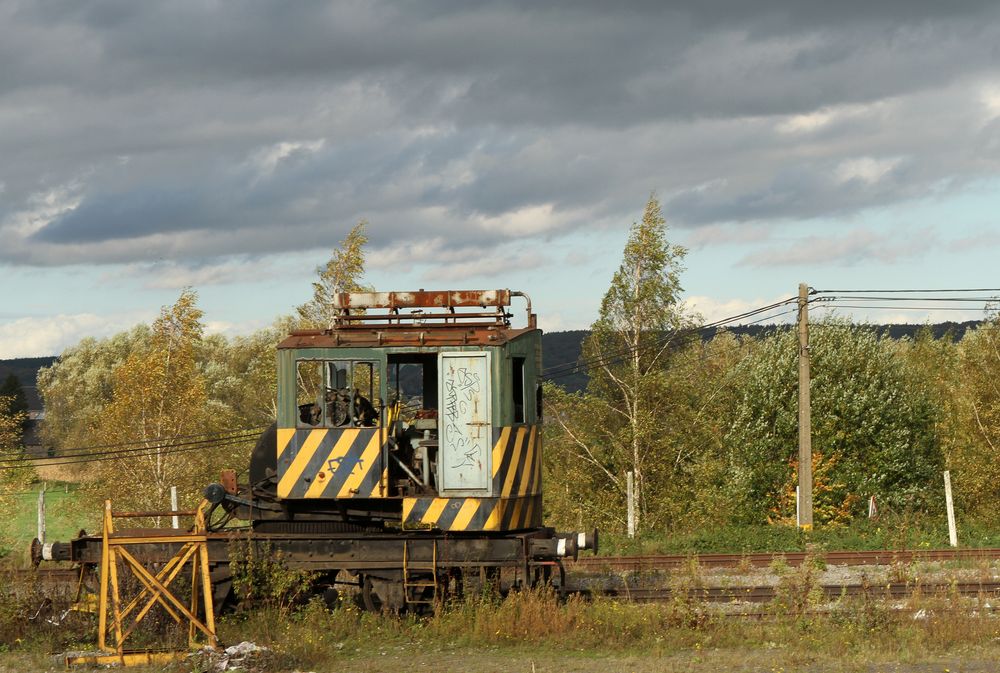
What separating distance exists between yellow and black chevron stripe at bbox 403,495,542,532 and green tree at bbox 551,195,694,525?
748 inches

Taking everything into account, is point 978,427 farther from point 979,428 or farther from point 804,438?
point 804,438

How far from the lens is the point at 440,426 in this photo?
13.3 meters

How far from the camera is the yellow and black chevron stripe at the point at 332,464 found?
13.4 m

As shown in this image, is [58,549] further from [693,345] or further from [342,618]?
[693,345]

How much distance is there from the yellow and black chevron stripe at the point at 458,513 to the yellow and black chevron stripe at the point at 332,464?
47 cm

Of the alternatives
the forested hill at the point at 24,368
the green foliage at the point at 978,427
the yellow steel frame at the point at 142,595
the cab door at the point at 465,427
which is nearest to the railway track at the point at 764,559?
the cab door at the point at 465,427

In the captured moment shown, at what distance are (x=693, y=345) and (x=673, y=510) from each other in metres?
4.81

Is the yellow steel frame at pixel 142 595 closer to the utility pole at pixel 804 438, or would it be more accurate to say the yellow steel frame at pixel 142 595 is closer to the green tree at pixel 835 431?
the utility pole at pixel 804 438

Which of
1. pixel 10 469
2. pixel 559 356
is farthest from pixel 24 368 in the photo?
pixel 10 469

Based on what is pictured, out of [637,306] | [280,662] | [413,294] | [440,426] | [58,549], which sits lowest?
[280,662]

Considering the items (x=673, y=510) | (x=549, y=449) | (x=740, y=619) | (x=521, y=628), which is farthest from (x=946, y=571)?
(x=549, y=449)

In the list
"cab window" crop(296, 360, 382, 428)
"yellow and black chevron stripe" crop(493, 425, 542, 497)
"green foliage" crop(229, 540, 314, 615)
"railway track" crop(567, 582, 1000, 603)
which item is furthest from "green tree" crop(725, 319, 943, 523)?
"green foliage" crop(229, 540, 314, 615)

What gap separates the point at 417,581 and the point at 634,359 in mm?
19529

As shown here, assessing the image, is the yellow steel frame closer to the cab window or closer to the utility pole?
the cab window
